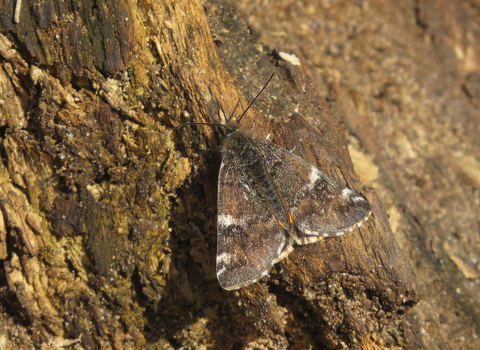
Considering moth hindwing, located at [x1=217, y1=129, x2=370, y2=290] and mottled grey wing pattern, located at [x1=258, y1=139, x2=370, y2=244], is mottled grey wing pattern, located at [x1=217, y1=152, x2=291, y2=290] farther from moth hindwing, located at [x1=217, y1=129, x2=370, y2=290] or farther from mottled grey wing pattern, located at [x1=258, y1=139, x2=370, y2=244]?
mottled grey wing pattern, located at [x1=258, y1=139, x2=370, y2=244]

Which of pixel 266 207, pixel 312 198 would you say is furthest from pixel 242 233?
pixel 312 198

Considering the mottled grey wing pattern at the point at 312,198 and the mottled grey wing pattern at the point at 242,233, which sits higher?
the mottled grey wing pattern at the point at 312,198

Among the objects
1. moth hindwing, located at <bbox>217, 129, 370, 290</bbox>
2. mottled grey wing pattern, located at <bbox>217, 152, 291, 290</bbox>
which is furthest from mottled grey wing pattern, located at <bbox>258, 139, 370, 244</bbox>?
mottled grey wing pattern, located at <bbox>217, 152, 291, 290</bbox>

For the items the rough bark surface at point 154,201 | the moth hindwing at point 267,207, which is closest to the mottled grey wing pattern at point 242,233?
the moth hindwing at point 267,207

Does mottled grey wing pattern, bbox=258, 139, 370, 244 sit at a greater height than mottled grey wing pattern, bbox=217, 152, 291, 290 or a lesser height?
greater

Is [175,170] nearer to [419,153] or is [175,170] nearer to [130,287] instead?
[130,287]

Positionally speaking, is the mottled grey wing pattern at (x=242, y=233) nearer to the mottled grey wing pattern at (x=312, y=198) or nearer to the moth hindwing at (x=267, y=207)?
the moth hindwing at (x=267, y=207)

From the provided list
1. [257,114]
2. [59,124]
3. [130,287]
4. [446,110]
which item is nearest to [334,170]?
[257,114]

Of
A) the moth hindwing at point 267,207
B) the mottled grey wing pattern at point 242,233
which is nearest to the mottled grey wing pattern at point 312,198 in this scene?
the moth hindwing at point 267,207

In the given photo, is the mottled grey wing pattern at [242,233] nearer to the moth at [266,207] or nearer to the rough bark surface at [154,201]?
the moth at [266,207]
